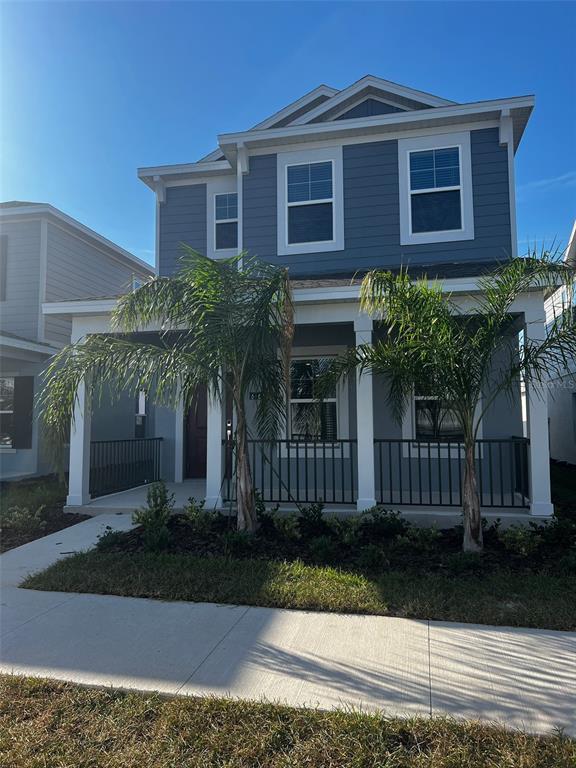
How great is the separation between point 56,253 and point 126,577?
1011 cm

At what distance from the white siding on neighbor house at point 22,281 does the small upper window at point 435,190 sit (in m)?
8.95

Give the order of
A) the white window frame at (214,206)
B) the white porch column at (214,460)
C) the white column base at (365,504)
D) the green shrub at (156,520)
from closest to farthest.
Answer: the green shrub at (156,520) → the white column base at (365,504) → the white porch column at (214,460) → the white window frame at (214,206)

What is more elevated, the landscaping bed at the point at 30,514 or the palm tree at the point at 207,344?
the palm tree at the point at 207,344

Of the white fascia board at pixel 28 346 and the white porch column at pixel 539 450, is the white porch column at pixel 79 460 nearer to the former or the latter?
the white fascia board at pixel 28 346

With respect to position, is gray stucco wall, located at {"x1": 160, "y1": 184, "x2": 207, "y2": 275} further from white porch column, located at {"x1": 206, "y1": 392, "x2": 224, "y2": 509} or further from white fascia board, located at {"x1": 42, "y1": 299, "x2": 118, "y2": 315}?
white porch column, located at {"x1": 206, "y1": 392, "x2": 224, "y2": 509}

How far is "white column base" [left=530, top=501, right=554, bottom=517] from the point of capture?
6609 mm

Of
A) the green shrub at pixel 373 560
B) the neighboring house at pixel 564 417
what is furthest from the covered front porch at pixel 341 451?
the neighboring house at pixel 564 417

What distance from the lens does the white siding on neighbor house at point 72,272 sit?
12414 mm

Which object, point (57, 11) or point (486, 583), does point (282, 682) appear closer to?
point (486, 583)

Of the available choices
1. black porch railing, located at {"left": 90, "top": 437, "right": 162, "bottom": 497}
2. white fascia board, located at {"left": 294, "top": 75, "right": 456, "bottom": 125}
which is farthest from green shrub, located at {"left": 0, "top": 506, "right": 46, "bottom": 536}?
white fascia board, located at {"left": 294, "top": 75, "right": 456, "bottom": 125}

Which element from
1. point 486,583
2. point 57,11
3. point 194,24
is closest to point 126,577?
point 486,583

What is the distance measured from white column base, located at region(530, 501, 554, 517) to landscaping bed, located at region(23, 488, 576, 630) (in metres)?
0.43

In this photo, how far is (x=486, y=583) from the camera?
4652 millimetres

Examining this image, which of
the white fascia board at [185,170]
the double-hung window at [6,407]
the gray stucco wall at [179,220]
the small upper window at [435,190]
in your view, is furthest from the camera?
the double-hung window at [6,407]
